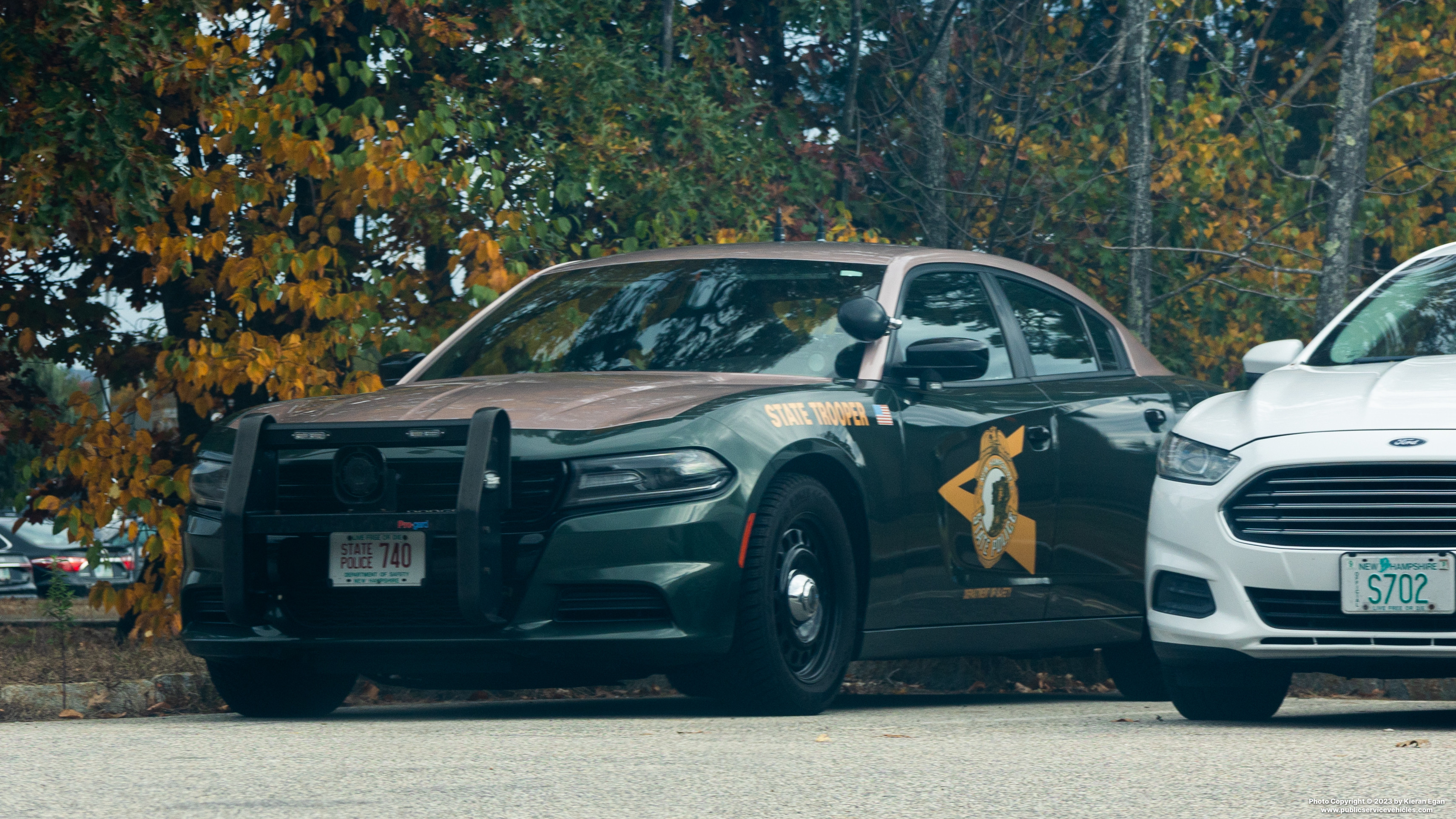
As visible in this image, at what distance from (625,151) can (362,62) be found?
173cm

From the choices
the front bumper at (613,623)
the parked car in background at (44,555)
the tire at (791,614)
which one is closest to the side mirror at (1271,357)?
the tire at (791,614)

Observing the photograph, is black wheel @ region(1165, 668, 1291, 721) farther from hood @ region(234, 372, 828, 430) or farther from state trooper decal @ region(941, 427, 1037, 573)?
hood @ region(234, 372, 828, 430)

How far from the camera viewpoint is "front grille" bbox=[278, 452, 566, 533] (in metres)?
6.11

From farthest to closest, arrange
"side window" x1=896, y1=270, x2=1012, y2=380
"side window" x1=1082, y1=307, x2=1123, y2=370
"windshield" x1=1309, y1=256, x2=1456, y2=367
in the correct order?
1. "side window" x1=1082, y1=307, x2=1123, y2=370
2. "side window" x1=896, y1=270, x2=1012, y2=380
3. "windshield" x1=1309, y1=256, x2=1456, y2=367

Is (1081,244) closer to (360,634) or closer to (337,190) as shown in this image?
(337,190)

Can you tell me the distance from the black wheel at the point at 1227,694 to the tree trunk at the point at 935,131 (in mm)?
8353

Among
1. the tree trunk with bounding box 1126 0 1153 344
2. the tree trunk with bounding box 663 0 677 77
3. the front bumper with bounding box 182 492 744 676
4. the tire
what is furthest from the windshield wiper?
the tree trunk with bounding box 663 0 677 77

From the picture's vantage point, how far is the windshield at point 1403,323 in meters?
6.95

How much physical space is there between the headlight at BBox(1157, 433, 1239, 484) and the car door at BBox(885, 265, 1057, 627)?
860 millimetres

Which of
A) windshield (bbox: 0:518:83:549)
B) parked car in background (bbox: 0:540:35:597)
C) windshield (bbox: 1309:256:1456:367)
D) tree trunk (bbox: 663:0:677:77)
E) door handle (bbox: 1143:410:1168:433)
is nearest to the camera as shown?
windshield (bbox: 1309:256:1456:367)

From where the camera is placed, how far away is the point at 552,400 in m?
6.46

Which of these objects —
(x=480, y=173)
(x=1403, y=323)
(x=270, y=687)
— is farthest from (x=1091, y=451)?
(x=480, y=173)

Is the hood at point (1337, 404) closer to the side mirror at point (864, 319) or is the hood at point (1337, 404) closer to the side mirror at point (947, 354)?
the side mirror at point (947, 354)

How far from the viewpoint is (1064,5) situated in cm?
1778
